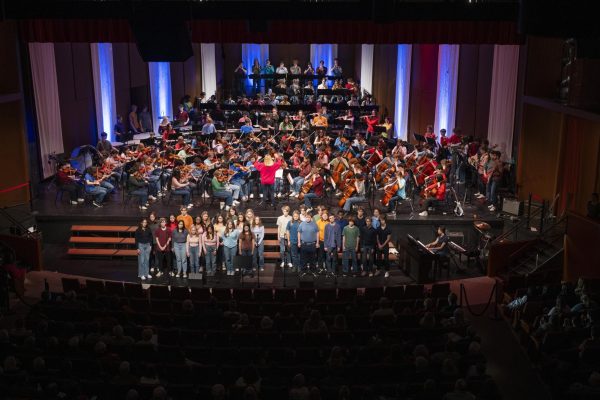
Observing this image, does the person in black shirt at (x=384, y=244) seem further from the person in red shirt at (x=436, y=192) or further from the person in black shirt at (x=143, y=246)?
the person in black shirt at (x=143, y=246)

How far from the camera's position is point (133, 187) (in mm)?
18547

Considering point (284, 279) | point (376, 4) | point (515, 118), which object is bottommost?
point (284, 279)

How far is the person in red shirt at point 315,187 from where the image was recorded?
17891 mm

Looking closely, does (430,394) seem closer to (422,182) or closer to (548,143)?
(422,182)

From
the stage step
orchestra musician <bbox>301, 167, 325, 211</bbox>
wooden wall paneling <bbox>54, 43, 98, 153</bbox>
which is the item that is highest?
wooden wall paneling <bbox>54, 43, 98, 153</bbox>

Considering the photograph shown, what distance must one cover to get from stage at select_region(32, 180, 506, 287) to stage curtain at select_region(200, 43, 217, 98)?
16558mm

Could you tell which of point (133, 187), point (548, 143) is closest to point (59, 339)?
point (133, 187)

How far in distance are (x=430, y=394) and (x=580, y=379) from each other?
Result: 8.38 feet

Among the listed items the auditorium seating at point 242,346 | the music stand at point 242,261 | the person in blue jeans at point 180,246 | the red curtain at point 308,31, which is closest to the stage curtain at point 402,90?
the red curtain at point 308,31

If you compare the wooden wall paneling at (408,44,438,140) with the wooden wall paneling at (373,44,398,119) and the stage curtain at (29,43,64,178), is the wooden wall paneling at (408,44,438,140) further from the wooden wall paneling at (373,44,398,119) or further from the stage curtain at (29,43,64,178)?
the stage curtain at (29,43,64,178)

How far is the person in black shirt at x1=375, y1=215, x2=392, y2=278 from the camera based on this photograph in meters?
16.1

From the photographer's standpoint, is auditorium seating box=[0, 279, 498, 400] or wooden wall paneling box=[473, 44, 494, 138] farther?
wooden wall paneling box=[473, 44, 494, 138]

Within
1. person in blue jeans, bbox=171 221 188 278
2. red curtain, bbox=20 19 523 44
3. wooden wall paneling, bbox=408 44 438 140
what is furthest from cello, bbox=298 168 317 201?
wooden wall paneling, bbox=408 44 438 140

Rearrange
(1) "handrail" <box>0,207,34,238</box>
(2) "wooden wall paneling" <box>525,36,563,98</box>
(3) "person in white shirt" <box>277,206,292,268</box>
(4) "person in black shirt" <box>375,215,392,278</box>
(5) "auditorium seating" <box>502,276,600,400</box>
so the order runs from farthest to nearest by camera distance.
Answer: (2) "wooden wall paneling" <box>525,36,563,98</box>, (1) "handrail" <box>0,207,34,238</box>, (3) "person in white shirt" <box>277,206,292,268</box>, (4) "person in black shirt" <box>375,215,392,278</box>, (5) "auditorium seating" <box>502,276,600,400</box>
